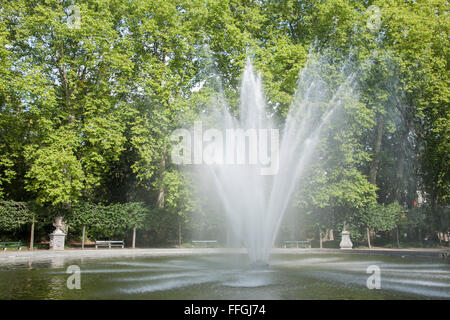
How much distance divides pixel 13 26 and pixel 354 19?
915 inches

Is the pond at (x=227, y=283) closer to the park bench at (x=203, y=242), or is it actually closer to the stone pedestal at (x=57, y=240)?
the stone pedestal at (x=57, y=240)

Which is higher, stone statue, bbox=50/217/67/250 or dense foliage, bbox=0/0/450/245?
dense foliage, bbox=0/0/450/245

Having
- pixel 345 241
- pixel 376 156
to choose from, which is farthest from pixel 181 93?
pixel 376 156

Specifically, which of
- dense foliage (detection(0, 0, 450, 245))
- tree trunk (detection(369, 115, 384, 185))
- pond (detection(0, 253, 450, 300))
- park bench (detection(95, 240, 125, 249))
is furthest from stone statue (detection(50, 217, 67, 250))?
tree trunk (detection(369, 115, 384, 185))

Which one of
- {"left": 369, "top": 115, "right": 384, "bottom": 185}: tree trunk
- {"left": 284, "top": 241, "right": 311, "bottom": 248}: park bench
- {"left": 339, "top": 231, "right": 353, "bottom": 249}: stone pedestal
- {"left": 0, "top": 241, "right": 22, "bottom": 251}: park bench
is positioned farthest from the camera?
{"left": 369, "top": 115, "right": 384, "bottom": 185}: tree trunk

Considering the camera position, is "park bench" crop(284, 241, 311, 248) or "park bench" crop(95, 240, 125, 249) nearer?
"park bench" crop(95, 240, 125, 249)

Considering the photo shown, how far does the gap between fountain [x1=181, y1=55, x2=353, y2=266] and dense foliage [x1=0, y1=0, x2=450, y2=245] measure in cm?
113

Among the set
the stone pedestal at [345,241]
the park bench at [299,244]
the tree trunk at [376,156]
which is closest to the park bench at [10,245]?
the park bench at [299,244]

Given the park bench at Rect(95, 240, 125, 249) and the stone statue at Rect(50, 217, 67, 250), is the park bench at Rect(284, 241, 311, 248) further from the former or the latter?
the stone statue at Rect(50, 217, 67, 250)

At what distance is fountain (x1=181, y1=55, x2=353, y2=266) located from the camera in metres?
16.5

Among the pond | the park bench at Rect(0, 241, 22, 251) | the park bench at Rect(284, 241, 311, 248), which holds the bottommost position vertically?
the park bench at Rect(284, 241, 311, 248)

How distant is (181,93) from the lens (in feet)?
92.7
